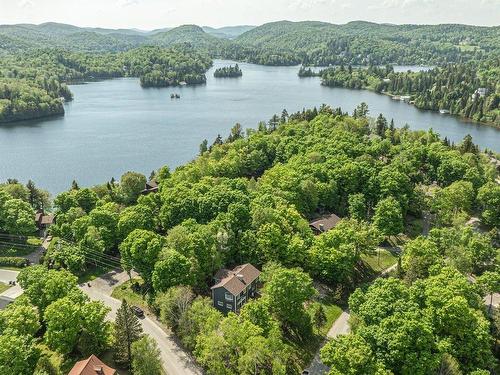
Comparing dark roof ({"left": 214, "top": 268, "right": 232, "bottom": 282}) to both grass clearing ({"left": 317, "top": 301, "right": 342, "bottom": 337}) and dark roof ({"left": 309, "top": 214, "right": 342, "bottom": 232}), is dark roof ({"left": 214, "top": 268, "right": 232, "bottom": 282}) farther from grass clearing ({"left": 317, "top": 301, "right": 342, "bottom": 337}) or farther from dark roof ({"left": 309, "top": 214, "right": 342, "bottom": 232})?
dark roof ({"left": 309, "top": 214, "right": 342, "bottom": 232})

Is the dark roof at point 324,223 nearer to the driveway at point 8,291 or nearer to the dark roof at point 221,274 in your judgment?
the dark roof at point 221,274

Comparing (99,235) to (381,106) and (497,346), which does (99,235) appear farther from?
(381,106)

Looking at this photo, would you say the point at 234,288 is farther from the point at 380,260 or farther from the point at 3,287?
the point at 3,287

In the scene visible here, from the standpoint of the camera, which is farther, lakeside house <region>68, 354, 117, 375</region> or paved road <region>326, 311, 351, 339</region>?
paved road <region>326, 311, 351, 339</region>

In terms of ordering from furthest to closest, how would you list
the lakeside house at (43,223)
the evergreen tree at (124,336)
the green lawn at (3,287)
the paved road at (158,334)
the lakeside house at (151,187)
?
the lakeside house at (151,187) → the lakeside house at (43,223) → the green lawn at (3,287) → the paved road at (158,334) → the evergreen tree at (124,336)

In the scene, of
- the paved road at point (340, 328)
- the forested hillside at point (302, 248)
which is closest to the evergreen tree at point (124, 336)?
the forested hillside at point (302, 248)

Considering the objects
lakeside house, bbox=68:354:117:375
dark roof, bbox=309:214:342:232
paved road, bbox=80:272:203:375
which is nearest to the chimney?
paved road, bbox=80:272:203:375

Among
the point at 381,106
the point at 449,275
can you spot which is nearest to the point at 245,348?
the point at 449,275

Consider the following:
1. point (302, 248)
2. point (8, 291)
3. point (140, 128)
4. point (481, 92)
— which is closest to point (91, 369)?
point (8, 291)
